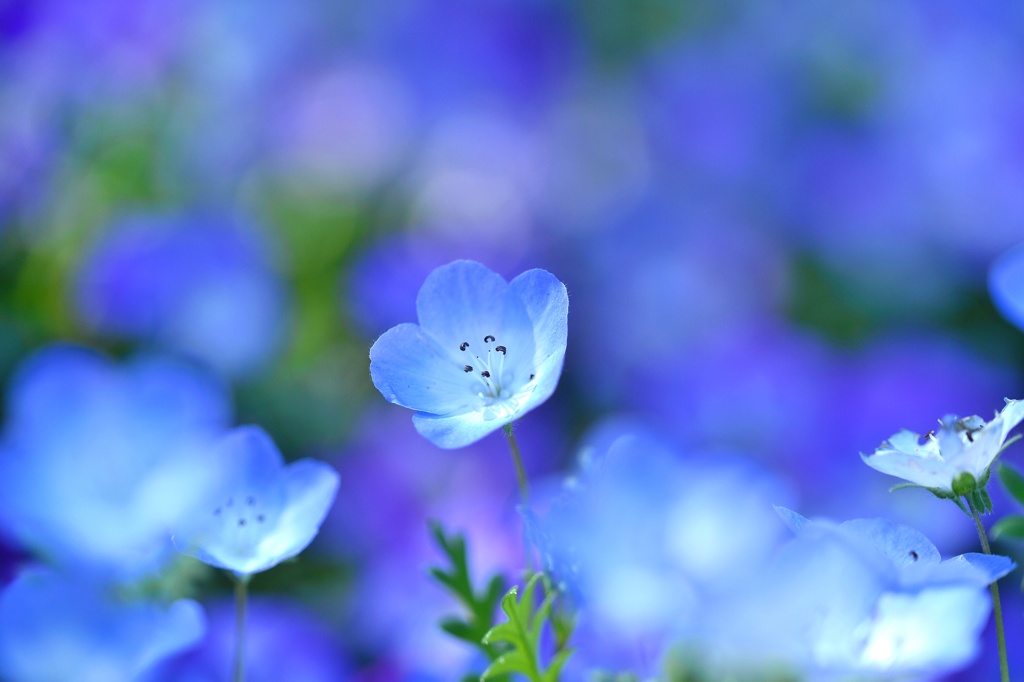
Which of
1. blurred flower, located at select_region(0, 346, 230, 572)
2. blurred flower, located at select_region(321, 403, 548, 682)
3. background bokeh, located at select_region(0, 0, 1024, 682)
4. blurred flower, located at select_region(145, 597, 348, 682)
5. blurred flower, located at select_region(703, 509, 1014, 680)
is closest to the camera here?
blurred flower, located at select_region(703, 509, 1014, 680)

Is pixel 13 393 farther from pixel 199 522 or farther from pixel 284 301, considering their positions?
pixel 199 522

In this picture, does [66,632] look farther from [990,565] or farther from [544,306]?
[990,565]

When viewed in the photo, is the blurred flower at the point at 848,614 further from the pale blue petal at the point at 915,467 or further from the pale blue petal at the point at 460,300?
the pale blue petal at the point at 460,300

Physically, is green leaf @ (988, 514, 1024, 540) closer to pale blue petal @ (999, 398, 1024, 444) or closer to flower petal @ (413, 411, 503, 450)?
pale blue petal @ (999, 398, 1024, 444)

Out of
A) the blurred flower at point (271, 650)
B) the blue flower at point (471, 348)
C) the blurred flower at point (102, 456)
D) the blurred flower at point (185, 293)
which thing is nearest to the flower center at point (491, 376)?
the blue flower at point (471, 348)

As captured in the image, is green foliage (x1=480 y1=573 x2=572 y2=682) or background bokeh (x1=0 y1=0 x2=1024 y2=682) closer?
green foliage (x1=480 y1=573 x2=572 y2=682)

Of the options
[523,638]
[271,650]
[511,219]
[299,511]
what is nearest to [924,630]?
[523,638]

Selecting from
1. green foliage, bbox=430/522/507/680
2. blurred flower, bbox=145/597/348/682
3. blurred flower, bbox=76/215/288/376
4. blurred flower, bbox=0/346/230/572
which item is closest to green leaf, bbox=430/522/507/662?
green foliage, bbox=430/522/507/680

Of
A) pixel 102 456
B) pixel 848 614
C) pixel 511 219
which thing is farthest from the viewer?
pixel 511 219
